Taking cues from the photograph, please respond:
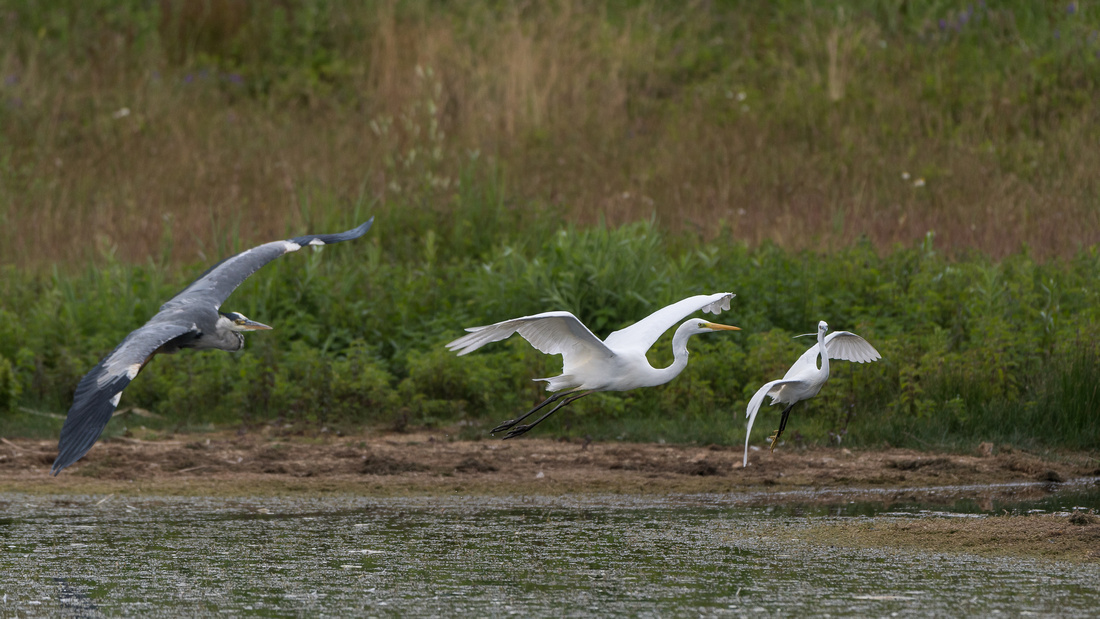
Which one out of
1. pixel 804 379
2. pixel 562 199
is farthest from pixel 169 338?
pixel 562 199

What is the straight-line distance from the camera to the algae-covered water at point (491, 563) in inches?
197

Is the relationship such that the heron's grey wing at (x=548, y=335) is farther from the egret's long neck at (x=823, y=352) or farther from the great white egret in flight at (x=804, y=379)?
the egret's long neck at (x=823, y=352)

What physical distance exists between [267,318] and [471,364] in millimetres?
2026

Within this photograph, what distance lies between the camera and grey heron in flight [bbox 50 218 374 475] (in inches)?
218

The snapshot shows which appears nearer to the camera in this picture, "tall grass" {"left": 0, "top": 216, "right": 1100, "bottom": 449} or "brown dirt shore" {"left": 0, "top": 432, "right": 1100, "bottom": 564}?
"brown dirt shore" {"left": 0, "top": 432, "right": 1100, "bottom": 564}

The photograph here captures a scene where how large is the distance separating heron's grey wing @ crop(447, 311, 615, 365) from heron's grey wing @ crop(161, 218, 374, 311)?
68.1 inches

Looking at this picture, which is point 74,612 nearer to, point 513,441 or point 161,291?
point 513,441

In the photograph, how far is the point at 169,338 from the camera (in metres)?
6.41

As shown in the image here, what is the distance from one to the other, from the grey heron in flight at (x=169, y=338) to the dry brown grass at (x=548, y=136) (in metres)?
3.86

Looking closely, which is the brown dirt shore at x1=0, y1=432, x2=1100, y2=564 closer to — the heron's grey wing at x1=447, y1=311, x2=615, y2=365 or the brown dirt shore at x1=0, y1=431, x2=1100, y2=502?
the brown dirt shore at x1=0, y1=431, x2=1100, y2=502

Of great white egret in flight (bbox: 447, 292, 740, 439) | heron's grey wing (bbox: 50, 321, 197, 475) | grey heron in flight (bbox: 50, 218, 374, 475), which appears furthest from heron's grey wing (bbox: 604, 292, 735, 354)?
heron's grey wing (bbox: 50, 321, 197, 475)

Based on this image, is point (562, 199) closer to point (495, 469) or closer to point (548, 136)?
point (548, 136)

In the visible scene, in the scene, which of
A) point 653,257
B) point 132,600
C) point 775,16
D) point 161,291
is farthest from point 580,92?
point 132,600

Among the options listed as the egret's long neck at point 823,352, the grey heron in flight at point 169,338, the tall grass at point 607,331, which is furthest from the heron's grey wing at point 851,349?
the grey heron in flight at point 169,338
